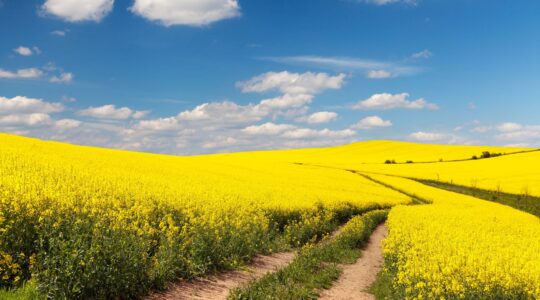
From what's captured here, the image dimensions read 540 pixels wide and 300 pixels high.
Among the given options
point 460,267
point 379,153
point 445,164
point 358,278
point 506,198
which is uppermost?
point 379,153

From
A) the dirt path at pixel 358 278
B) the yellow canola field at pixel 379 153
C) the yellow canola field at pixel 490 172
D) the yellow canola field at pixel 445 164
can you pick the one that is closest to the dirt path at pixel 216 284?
the dirt path at pixel 358 278

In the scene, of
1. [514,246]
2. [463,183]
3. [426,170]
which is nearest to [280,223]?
[514,246]

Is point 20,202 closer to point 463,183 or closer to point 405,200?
point 405,200

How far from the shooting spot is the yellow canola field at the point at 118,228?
26.6 feet

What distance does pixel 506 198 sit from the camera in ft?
148

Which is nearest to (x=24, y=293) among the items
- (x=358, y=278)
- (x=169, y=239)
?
(x=169, y=239)

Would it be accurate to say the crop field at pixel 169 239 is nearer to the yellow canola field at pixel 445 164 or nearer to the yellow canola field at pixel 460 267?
the yellow canola field at pixel 460 267

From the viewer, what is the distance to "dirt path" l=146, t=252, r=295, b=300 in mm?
9812

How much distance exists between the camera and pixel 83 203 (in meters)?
12.6

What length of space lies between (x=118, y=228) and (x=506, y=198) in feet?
143

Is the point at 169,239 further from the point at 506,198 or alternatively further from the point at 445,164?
the point at 445,164

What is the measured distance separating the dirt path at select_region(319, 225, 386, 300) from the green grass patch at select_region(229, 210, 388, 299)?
0.23 metres

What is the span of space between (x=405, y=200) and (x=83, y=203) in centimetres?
2889

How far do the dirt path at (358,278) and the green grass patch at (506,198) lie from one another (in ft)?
88.6
